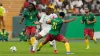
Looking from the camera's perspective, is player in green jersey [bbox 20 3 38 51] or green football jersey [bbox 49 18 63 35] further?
player in green jersey [bbox 20 3 38 51]

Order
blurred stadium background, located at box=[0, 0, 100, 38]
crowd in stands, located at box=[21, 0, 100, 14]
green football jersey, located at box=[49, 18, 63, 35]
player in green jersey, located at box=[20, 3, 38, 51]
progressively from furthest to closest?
1. crowd in stands, located at box=[21, 0, 100, 14]
2. blurred stadium background, located at box=[0, 0, 100, 38]
3. player in green jersey, located at box=[20, 3, 38, 51]
4. green football jersey, located at box=[49, 18, 63, 35]

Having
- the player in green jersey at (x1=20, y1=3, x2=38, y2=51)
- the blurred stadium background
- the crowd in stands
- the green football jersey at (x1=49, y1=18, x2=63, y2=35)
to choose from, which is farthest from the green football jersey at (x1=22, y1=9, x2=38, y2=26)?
the crowd in stands

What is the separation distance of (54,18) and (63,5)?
Result: 63.9 feet

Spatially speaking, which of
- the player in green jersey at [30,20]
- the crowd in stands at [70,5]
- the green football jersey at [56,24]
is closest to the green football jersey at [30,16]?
the player in green jersey at [30,20]

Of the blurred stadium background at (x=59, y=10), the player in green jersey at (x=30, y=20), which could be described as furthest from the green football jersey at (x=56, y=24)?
the blurred stadium background at (x=59, y=10)

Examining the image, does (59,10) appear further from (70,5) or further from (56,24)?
(56,24)

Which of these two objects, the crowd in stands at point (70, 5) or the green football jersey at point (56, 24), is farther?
the crowd in stands at point (70, 5)

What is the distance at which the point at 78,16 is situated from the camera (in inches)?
1449

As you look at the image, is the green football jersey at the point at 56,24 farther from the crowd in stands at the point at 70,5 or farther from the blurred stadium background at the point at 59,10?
the crowd in stands at the point at 70,5

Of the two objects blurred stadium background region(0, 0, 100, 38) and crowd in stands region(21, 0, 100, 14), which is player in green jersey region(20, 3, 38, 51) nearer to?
blurred stadium background region(0, 0, 100, 38)

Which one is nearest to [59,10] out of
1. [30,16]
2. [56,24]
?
[30,16]

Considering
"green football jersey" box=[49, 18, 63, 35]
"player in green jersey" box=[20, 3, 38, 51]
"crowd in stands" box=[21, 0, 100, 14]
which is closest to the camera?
"green football jersey" box=[49, 18, 63, 35]

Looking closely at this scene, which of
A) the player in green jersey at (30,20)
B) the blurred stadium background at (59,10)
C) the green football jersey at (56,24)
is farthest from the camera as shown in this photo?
the blurred stadium background at (59,10)

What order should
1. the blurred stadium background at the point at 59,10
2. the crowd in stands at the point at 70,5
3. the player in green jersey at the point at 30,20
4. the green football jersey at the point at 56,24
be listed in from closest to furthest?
the green football jersey at the point at 56,24, the player in green jersey at the point at 30,20, the blurred stadium background at the point at 59,10, the crowd in stands at the point at 70,5
